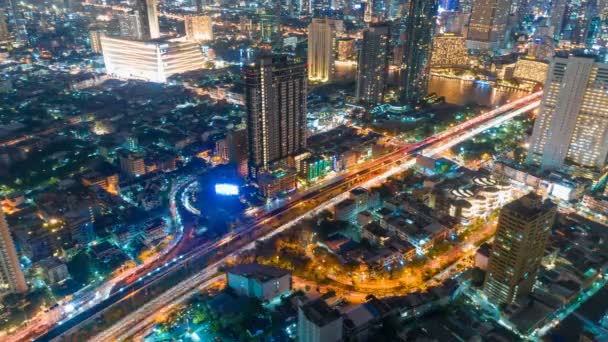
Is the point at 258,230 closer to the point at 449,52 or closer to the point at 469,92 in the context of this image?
the point at 469,92

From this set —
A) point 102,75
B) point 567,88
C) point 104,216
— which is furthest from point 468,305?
point 102,75

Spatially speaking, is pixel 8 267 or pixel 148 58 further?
pixel 148 58

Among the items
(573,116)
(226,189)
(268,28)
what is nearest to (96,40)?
(268,28)

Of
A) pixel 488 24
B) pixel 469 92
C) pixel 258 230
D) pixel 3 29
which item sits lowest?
pixel 258 230

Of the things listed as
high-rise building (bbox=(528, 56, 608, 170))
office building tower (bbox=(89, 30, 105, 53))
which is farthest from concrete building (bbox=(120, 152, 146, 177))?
office building tower (bbox=(89, 30, 105, 53))

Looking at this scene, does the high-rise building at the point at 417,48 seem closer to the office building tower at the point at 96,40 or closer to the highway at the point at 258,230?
the highway at the point at 258,230
